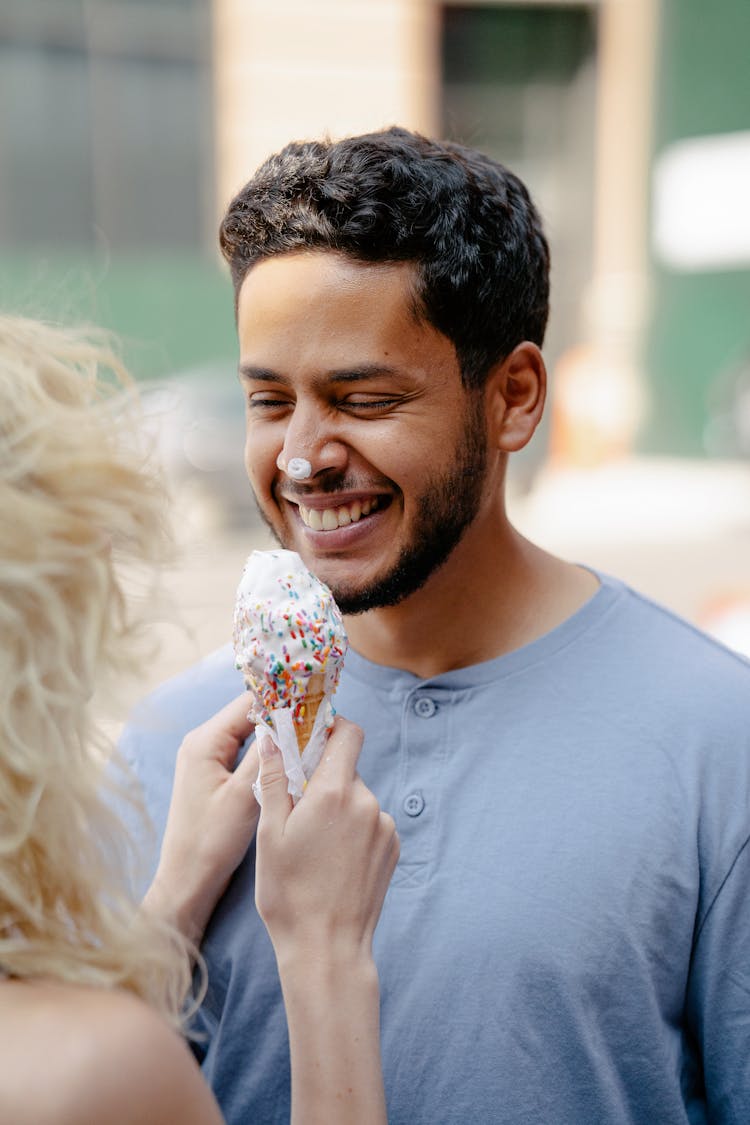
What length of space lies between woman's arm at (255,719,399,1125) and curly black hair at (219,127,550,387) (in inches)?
29.0

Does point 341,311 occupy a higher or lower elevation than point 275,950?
higher

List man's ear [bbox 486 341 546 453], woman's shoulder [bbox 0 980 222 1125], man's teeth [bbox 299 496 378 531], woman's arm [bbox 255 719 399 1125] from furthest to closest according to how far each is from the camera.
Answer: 1. man's ear [bbox 486 341 546 453]
2. man's teeth [bbox 299 496 378 531]
3. woman's arm [bbox 255 719 399 1125]
4. woman's shoulder [bbox 0 980 222 1125]

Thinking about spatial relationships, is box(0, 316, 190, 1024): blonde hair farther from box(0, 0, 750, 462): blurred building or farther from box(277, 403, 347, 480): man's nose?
box(0, 0, 750, 462): blurred building

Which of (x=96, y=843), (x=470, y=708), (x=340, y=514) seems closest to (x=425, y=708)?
(x=470, y=708)

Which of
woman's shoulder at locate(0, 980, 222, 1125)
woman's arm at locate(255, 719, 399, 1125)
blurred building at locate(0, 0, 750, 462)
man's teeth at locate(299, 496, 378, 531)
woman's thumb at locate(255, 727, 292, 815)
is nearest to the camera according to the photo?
woman's shoulder at locate(0, 980, 222, 1125)

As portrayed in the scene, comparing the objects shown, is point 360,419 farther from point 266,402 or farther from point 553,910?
point 553,910

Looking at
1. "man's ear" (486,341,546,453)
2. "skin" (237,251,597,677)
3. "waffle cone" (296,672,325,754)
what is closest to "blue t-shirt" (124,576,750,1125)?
"skin" (237,251,597,677)

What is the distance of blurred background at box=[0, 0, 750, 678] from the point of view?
1322 cm

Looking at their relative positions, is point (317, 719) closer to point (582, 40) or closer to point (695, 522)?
point (695, 522)

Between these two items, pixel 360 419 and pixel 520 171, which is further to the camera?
pixel 520 171

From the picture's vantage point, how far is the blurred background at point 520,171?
13219 millimetres

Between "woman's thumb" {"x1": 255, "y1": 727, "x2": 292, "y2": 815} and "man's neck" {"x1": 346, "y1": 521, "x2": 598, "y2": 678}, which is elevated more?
"man's neck" {"x1": 346, "y1": 521, "x2": 598, "y2": 678}

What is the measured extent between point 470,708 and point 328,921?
49cm

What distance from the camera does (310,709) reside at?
1.79 metres
